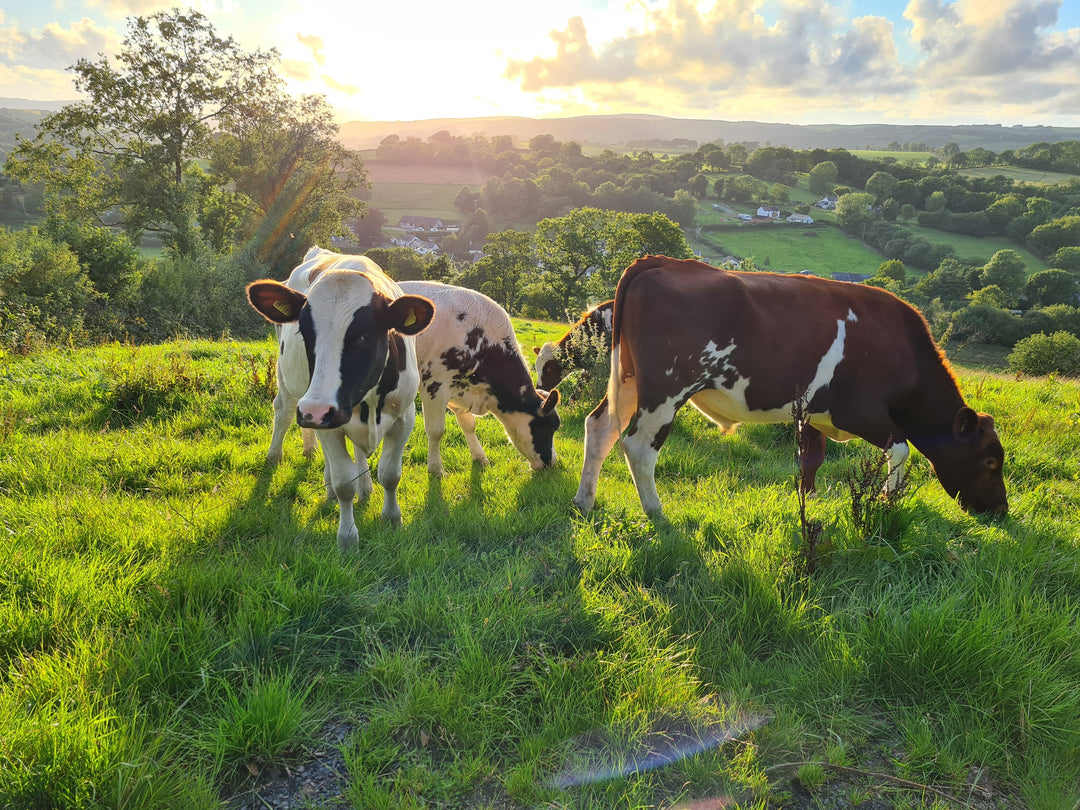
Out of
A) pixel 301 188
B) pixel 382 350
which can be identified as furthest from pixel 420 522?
pixel 301 188

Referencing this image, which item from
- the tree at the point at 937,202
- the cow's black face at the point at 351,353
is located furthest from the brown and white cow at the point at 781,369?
the tree at the point at 937,202

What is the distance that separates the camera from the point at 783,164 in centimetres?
13825

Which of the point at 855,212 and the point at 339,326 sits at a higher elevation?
the point at 855,212

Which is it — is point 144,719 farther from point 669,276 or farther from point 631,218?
point 631,218

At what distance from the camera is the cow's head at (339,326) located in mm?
3668

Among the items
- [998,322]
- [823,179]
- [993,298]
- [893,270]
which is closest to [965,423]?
[998,322]

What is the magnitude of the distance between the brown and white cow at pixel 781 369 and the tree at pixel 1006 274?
89482 millimetres

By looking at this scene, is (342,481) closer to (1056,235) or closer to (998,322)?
(998,322)

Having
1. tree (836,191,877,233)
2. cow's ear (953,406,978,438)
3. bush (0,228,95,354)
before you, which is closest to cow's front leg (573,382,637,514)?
cow's ear (953,406,978,438)

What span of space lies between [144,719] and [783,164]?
16196 cm

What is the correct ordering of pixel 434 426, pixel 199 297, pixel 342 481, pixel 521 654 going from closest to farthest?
pixel 521 654 → pixel 342 481 → pixel 434 426 → pixel 199 297

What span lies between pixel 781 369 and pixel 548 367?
448 cm

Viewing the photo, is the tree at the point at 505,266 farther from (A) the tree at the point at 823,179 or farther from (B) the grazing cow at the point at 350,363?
(A) the tree at the point at 823,179

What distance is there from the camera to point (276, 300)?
394 cm
